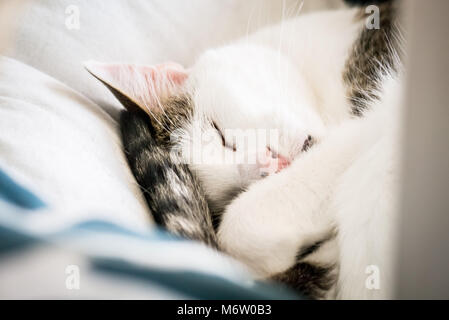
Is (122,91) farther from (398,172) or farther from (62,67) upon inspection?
(398,172)

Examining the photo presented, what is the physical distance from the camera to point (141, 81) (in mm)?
839

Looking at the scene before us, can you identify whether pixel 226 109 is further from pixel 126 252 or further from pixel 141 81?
pixel 126 252

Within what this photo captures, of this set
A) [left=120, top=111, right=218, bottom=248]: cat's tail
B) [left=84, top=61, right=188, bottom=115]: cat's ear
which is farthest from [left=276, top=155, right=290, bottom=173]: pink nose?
[left=84, top=61, right=188, bottom=115]: cat's ear

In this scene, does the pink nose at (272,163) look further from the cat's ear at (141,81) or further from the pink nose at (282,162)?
the cat's ear at (141,81)

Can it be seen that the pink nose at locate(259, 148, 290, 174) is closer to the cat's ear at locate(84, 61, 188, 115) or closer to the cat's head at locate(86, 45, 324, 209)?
A: the cat's head at locate(86, 45, 324, 209)

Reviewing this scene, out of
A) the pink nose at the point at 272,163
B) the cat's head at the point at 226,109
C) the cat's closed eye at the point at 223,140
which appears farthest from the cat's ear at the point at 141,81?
the pink nose at the point at 272,163

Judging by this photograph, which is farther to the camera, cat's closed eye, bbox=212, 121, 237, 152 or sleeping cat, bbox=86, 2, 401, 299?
cat's closed eye, bbox=212, 121, 237, 152

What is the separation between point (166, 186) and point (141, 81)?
0.86 feet

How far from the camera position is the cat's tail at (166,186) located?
0.65 m

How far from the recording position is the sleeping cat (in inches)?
24.2

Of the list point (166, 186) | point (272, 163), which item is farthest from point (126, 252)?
point (272, 163)
